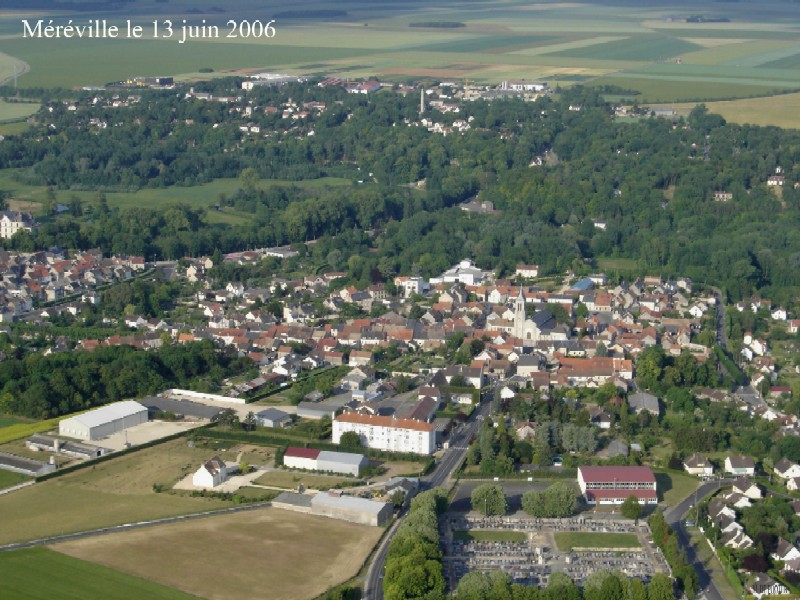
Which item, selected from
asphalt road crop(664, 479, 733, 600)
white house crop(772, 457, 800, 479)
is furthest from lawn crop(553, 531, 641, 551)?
white house crop(772, 457, 800, 479)

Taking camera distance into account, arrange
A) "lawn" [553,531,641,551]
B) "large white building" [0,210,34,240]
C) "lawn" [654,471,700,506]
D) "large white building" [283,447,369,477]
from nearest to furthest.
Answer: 1. "lawn" [553,531,641,551]
2. "lawn" [654,471,700,506]
3. "large white building" [283,447,369,477]
4. "large white building" [0,210,34,240]

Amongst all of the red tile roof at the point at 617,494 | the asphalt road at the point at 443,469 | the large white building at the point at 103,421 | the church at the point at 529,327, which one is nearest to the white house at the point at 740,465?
the red tile roof at the point at 617,494

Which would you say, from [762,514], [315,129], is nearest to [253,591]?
[762,514]

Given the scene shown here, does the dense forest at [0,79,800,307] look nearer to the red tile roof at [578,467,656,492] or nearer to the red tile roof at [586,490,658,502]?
the red tile roof at [578,467,656,492]

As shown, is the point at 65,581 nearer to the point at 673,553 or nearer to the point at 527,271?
the point at 673,553

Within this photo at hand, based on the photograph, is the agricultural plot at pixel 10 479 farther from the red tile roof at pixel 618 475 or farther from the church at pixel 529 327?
the church at pixel 529 327

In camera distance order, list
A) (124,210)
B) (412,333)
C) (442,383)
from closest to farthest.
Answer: (442,383) → (412,333) → (124,210)

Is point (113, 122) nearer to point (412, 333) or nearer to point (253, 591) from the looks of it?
point (412, 333)
